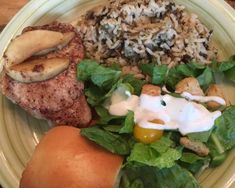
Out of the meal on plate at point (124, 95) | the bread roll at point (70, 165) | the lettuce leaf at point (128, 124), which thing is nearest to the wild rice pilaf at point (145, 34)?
the meal on plate at point (124, 95)

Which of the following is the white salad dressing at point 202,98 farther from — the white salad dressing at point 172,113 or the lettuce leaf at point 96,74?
the lettuce leaf at point 96,74

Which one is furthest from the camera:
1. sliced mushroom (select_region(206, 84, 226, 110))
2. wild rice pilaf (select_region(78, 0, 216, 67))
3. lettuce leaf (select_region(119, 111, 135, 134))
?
wild rice pilaf (select_region(78, 0, 216, 67))

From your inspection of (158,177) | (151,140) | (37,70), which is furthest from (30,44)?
(158,177)

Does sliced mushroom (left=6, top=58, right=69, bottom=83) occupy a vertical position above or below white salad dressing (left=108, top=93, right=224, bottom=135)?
below

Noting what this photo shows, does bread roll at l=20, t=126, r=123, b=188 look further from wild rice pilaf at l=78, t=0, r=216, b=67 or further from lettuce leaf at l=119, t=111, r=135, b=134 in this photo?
wild rice pilaf at l=78, t=0, r=216, b=67

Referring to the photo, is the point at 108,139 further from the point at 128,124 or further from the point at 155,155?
the point at 155,155

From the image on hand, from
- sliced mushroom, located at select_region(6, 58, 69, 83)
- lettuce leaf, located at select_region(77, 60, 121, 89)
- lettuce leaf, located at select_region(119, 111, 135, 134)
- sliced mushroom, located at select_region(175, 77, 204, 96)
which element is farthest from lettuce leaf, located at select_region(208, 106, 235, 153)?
sliced mushroom, located at select_region(6, 58, 69, 83)

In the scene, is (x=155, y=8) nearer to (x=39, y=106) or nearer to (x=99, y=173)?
(x=39, y=106)

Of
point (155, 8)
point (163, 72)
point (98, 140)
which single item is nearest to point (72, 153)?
point (98, 140)
